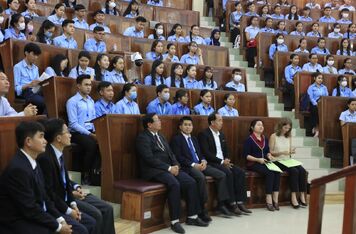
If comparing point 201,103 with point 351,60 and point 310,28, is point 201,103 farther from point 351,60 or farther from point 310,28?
point 310,28

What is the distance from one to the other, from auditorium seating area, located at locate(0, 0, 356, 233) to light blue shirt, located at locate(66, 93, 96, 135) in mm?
89

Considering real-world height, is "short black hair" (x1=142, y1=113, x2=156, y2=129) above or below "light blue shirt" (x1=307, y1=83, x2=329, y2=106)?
below

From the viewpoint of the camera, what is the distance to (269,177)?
10.9 ft

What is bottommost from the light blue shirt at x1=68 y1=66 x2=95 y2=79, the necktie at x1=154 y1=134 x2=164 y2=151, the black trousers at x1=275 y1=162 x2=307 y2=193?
the black trousers at x1=275 y1=162 x2=307 y2=193

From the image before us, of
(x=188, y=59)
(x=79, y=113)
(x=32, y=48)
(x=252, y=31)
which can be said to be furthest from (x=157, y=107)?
(x=252, y=31)

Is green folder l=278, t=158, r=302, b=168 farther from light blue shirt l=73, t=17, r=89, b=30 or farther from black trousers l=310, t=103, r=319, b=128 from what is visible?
light blue shirt l=73, t=17, r=89, b=30

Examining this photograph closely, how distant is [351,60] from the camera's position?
5.04 m

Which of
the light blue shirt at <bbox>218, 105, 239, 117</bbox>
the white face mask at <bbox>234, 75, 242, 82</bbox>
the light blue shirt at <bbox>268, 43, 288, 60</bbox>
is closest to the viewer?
the light blue shirt at <bbox>218, 105, 239, 117</bbox>

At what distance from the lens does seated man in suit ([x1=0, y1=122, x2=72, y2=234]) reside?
1.67m

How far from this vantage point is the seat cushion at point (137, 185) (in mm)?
2617

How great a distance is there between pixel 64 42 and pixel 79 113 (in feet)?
3.55

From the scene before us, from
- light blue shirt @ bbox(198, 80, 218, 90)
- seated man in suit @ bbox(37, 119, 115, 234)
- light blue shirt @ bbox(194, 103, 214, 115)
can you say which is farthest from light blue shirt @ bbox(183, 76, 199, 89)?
seated man in suit @ bbox(37, 119, 115, 234)

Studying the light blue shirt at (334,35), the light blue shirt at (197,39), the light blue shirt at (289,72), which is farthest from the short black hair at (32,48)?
the light blue shirt at (334,35)

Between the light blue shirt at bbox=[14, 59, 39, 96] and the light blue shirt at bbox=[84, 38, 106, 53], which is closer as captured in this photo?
the light blue shirt at bbox=[14, 59, 39, 96]
